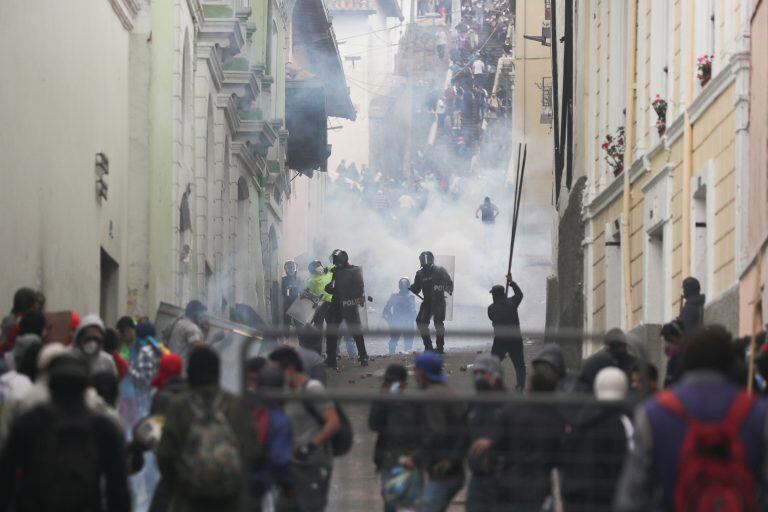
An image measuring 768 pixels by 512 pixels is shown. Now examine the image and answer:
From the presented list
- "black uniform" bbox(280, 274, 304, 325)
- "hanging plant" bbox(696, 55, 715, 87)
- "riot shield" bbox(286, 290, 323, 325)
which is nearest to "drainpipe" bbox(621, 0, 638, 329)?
"hanging plant" bbox(696, 55, 715, 87)

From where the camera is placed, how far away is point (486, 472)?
8.43 meters

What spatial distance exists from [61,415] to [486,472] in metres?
1.91

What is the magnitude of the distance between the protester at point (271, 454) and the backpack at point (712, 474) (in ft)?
7.41

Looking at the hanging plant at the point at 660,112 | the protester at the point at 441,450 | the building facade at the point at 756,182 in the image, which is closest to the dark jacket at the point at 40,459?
the protester at the point at 441,450

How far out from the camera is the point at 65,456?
7.84 metres

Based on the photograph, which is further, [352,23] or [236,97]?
[352,23]

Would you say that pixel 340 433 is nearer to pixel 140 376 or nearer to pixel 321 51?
pixel 140 376

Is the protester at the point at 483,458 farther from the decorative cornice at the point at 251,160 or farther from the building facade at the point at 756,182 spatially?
the decorative cornice at the point at 251,160

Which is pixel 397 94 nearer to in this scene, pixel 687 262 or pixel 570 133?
pixel 570 133

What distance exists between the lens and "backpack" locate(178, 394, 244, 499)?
820 cm

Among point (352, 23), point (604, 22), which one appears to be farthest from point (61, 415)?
point (352, 23)

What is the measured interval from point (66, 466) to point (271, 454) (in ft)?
3.56

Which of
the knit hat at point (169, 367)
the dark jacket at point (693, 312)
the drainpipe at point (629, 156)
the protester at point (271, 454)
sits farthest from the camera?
the drainpipe at point (629, 156)

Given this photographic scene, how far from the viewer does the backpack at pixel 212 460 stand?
820 cm
